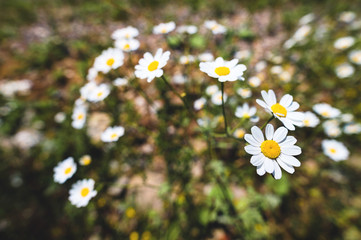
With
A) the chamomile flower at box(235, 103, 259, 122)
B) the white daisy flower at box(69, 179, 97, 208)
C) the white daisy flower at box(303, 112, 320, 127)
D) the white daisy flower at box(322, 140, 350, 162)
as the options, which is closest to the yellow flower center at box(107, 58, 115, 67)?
the white daisy flower at box(69, 179, 97, 208)

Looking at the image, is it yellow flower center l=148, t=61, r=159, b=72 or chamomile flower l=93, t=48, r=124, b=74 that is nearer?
yellow flower center l=148, t=61, r=159, b=72

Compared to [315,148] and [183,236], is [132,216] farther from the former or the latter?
[315,148]

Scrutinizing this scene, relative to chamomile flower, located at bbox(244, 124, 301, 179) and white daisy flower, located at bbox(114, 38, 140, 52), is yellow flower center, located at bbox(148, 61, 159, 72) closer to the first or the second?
white daisy flower, located at bbox(114, 38, 140, 52)

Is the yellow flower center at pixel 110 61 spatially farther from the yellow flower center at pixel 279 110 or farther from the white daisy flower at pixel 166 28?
the yellow flower center at pixel 279 110

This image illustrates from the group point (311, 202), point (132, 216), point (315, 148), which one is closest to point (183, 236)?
point (132, 216)

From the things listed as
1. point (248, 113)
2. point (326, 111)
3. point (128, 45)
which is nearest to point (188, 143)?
point (248, 113)

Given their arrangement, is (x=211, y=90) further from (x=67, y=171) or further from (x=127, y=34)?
(x=67, y=171)

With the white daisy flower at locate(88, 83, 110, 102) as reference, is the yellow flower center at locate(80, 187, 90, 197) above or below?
below
